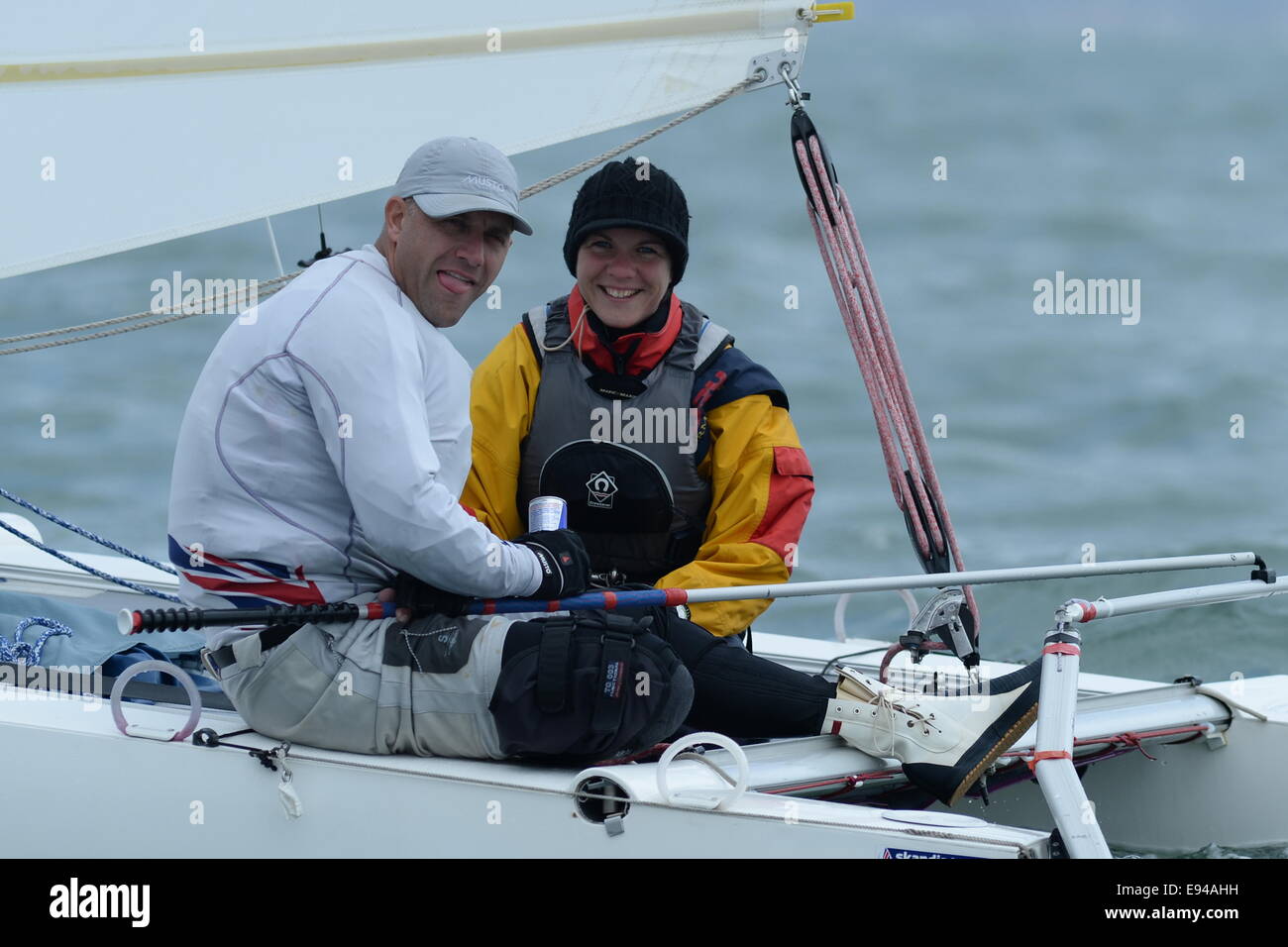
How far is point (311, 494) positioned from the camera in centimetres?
243

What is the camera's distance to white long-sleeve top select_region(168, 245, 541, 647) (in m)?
2.33

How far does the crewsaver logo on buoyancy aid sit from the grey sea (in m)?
2.08

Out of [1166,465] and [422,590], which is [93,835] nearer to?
[422,590]

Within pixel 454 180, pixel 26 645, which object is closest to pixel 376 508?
pixel 454 180

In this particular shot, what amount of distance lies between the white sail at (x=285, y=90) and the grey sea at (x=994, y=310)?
215 centimetres

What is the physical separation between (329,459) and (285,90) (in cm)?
123

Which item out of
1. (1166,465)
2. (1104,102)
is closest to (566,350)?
(1166,465)

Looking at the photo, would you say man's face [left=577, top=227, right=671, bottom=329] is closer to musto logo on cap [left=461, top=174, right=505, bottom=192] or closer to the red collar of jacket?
the red collar of jacket

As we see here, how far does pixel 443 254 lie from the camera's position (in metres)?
2.46

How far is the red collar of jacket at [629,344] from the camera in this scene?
3070 mm

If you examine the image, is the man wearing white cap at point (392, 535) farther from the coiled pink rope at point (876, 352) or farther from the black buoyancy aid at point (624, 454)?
the coiled pink rope at point (876, 352)

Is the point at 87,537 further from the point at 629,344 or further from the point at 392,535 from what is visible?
the point at 392,535

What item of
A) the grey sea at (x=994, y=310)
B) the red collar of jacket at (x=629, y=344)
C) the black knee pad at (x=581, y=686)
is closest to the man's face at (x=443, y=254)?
the black knee pad at (x=581, y=686)
